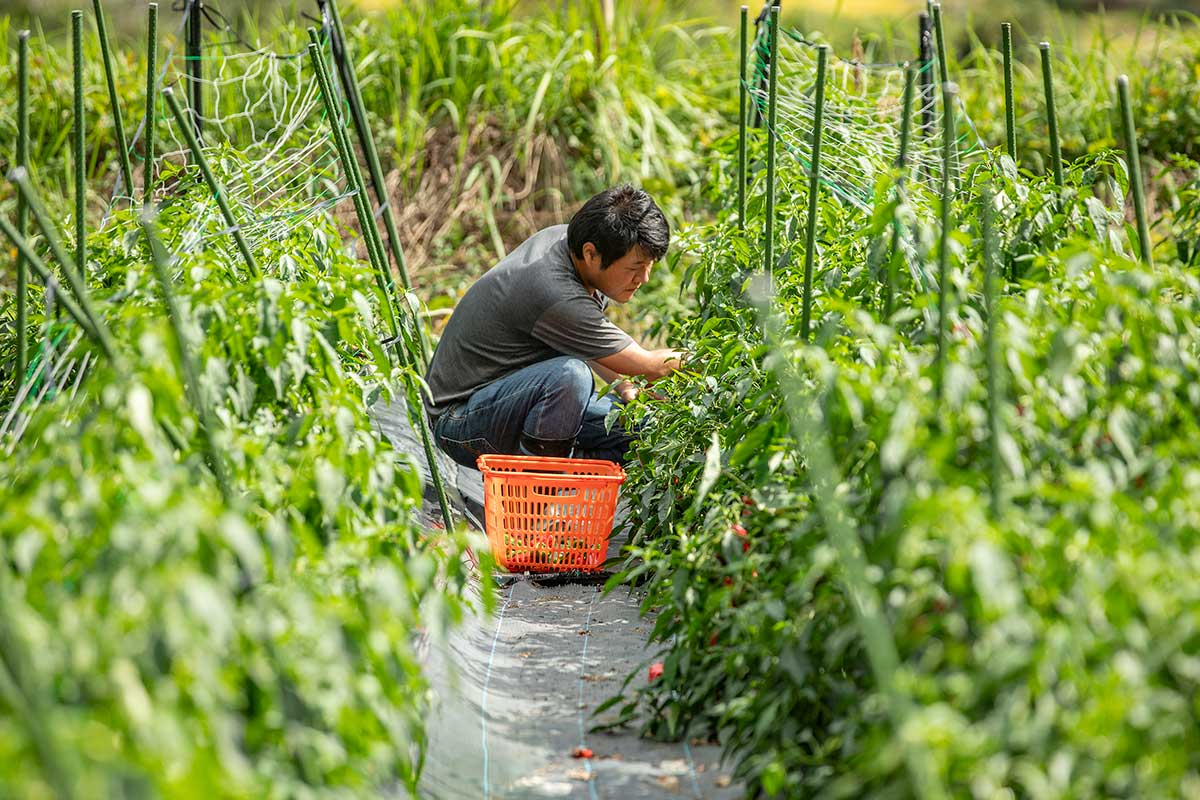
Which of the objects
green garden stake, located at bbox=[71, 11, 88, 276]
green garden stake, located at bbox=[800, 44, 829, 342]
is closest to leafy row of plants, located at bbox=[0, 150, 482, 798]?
green garden stake, located at bbox=[71, 11, 88, 276]

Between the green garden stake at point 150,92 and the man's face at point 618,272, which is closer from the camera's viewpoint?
the green garden stake at point 150,92

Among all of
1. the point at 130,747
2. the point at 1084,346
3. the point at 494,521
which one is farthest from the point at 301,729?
the point at 494,521

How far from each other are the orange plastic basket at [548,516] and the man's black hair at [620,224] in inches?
24.2

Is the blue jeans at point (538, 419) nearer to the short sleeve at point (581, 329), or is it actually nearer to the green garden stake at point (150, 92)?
the short sleeve at point (581, 329)

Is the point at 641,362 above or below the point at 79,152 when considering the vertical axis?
below

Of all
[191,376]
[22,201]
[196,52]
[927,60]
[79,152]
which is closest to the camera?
[191,376]

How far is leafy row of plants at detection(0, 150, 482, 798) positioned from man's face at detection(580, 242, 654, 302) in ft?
4.37

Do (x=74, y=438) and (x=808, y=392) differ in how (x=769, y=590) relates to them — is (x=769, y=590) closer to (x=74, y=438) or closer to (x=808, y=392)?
(x=808, y=392)

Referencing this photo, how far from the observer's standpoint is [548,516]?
10.5 feet

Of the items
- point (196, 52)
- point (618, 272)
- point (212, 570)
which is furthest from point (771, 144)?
point (196, 52)

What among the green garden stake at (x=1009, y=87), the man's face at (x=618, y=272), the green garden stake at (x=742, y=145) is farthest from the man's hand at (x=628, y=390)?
the green garden stake at (x=1009, y=87)

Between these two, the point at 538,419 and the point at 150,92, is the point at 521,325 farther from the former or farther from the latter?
the point at 150,92

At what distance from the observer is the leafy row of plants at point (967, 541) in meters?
1.39

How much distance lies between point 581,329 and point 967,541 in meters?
2.13
